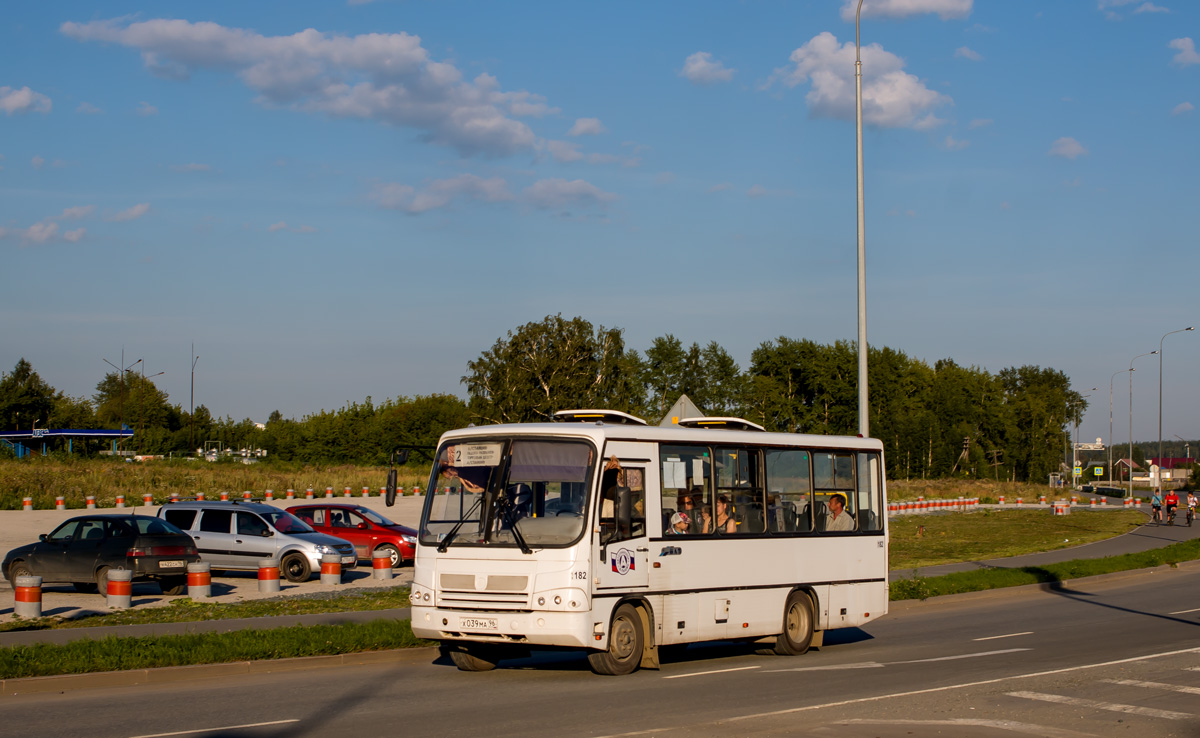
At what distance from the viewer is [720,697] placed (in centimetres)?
1106

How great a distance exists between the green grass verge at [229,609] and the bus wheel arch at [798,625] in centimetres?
665

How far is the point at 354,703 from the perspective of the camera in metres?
10.6

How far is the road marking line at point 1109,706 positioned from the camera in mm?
9938

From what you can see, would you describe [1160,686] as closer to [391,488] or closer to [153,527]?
[391,488]

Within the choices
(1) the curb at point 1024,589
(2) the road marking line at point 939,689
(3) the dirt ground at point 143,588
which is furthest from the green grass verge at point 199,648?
(1) the curb at point 1024,589

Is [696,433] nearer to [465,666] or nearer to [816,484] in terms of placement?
[816,484]

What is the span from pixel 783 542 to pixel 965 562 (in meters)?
17.7

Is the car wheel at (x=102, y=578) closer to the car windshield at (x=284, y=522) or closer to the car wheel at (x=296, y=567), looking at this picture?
the car wheel at (x=296, y=567)

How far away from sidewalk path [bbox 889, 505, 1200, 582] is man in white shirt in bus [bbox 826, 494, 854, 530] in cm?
951

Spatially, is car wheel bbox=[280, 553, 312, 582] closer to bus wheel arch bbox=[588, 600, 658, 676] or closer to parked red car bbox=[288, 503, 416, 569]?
parked red car bbox=[288, 503, 416, 569]

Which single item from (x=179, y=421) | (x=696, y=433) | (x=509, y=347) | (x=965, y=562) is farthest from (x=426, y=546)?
(x=179, y=421)

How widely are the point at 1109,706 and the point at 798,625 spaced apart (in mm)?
5054

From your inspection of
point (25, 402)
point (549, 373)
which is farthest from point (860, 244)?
point (25, 402)

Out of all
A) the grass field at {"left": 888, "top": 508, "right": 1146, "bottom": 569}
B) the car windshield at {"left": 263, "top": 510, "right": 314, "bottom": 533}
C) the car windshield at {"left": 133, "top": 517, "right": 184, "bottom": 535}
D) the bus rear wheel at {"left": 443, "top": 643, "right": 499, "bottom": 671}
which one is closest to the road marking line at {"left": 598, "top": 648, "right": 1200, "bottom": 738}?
the bus rear wheel at {"left": 443, "top": 643, "right": 499, "bottom": 671}
